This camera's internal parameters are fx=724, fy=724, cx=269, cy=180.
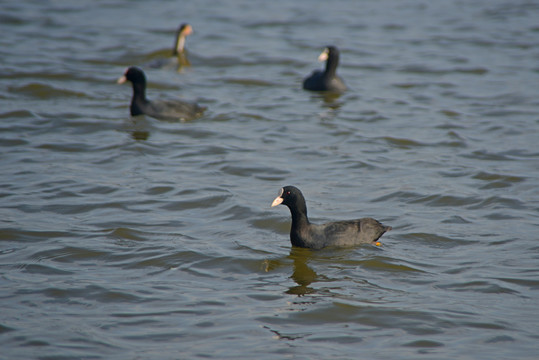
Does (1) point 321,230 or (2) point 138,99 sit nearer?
(1) point 321,230

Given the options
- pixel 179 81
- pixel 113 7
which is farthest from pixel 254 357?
pixel 113 7

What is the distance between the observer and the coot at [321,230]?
26.4 ft

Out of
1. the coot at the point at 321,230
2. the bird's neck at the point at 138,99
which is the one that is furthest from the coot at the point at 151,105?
the coot at the point at 321,230

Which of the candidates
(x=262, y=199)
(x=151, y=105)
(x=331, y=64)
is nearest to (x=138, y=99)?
(x=151, y=105)

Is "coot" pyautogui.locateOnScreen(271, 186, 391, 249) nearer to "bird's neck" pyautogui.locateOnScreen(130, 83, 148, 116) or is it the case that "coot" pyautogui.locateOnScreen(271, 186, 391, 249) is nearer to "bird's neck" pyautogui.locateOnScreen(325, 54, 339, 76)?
"bird's neck" pyautogui.locateOnScreen(130, 83, 148, 116)

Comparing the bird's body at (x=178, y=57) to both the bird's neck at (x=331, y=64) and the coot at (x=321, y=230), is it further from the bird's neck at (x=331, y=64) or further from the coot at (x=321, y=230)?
the coot at (x=321, y=230)

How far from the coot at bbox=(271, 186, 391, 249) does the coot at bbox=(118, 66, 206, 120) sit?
19.9 ft

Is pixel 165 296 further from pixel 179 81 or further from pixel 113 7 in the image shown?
pixel 113 7

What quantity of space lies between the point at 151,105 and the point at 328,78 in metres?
4.26

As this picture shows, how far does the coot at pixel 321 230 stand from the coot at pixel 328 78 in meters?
7.91

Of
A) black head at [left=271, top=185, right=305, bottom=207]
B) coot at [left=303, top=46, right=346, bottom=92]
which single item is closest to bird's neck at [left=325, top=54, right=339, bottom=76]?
coot at [left=303, top=46, right=346, bottom=92]

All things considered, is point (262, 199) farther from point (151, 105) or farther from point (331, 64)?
point (331, 64)

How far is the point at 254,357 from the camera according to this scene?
234 inches

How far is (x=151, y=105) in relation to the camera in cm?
1360
